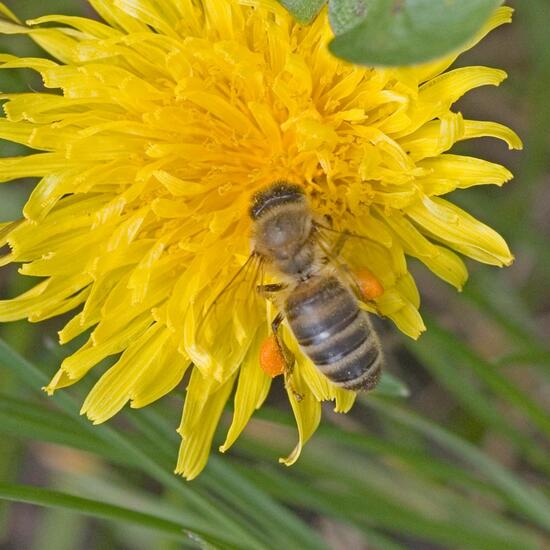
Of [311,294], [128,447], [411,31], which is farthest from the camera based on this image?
[128,447]

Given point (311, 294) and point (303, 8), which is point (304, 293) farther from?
point (303, 8)

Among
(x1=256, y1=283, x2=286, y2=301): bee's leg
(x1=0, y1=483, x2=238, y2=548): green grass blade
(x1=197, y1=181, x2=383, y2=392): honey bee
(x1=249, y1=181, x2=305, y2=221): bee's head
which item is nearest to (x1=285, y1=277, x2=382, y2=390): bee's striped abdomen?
(x1=197, y1=181, x2=383, y2=392): honey bee

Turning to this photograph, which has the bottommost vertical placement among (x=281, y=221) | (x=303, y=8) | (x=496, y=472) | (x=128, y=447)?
(x=496, y=472)

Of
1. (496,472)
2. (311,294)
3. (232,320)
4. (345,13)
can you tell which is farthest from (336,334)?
(496,472)

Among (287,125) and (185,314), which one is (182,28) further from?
(185,314)

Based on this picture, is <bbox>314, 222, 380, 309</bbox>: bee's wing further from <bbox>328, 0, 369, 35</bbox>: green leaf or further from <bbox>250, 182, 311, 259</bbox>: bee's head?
<bbox>328, 0, 369, 35</bbox>: green leaf
